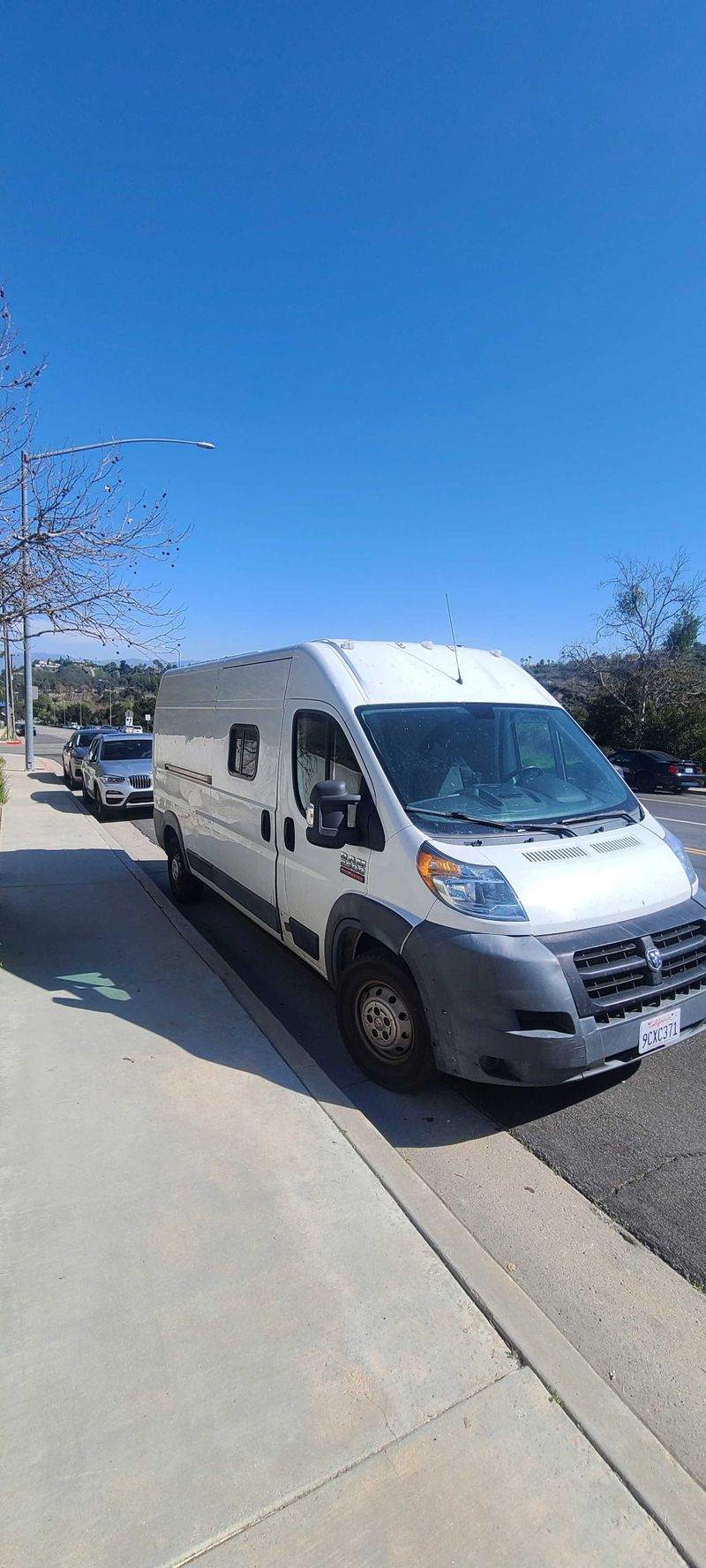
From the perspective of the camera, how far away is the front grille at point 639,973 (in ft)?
10.3

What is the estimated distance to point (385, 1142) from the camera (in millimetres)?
3207

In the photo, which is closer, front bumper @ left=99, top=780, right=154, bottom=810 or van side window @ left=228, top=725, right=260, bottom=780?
van side window @ left=228, top=725, right=260, bottom=780

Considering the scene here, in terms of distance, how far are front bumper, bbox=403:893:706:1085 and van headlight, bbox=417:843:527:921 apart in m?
0.10

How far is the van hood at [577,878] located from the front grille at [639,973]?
13cm

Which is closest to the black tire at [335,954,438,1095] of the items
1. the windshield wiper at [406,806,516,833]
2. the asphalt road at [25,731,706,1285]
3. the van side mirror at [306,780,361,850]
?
the asphalt road at [25,731,706,1285]

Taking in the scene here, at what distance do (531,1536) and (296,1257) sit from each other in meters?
0.99

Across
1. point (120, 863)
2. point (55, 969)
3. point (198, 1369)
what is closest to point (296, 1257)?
point (198, 1369)

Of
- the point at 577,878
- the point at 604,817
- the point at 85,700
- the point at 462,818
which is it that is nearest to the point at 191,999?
the point at 462,818

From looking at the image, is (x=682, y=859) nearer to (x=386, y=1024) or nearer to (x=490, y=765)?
(x=490, y=765)

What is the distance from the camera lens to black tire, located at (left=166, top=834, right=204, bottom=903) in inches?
282

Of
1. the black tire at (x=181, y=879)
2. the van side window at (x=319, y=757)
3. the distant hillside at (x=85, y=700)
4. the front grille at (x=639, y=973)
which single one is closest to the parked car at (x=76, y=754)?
the black tire at (x=181, y=879)

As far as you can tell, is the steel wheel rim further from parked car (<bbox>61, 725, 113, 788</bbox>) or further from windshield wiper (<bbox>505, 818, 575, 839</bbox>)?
parked car (<bbox>61, 725, 113, 788</bbox>)

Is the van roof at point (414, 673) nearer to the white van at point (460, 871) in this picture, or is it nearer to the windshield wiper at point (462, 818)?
the white van at point (460, 871)

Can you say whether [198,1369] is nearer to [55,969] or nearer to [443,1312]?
[443,1312]
